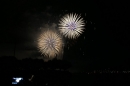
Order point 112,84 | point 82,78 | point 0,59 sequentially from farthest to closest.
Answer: point 0,59, point 82,78, point 112,84

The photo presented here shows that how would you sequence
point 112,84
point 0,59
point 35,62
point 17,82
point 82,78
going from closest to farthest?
1. point 17,82
2. point 112,84
3. point 82,78
4. point 0,59
5. point 35,62

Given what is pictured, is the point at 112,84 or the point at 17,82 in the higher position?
the point at 17,82

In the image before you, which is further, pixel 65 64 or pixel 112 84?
pixel 65 64

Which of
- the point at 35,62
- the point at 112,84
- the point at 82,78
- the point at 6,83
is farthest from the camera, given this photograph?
the point at 35,62

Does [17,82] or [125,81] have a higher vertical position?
[17,82]

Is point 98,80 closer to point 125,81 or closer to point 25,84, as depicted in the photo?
point 125,81

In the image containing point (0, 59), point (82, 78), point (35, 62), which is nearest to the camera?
point (82, 78)

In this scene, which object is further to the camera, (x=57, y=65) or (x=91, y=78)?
(x=57, y=65)

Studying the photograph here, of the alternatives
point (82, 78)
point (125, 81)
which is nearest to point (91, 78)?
point (82, 78)

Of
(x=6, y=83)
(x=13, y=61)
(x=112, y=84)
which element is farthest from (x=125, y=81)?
(x=6, y=83)
